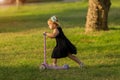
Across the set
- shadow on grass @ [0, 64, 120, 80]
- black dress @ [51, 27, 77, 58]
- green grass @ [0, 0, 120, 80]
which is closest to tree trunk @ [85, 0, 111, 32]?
green grass @ [0, 0, 120, 80]

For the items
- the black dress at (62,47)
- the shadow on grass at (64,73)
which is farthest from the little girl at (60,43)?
the shadow on grass at (64,73)

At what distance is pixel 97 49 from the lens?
11.7 meters

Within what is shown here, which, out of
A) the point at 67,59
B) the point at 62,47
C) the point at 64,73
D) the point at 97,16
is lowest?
the point at 64,73

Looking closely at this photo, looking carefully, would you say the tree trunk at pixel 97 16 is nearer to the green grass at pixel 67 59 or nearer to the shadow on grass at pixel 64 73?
the green grass at pixel 67 59

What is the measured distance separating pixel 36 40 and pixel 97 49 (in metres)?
2.52

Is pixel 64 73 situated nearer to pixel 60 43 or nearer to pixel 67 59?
pixel 60 43

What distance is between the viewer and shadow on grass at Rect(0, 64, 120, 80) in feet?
28.7

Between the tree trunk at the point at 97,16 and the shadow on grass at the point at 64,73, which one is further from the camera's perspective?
the tree trunk at the point at 97,16

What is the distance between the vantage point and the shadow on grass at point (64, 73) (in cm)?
875

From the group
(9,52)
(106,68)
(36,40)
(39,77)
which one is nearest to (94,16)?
(36,40)

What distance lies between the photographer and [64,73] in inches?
360

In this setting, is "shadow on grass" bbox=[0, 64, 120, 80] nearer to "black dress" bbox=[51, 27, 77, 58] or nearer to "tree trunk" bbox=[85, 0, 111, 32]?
"black dress" bbox=[51, 27, 77, 58]

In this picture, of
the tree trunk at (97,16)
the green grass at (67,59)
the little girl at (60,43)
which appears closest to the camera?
the green grass at (67,59)

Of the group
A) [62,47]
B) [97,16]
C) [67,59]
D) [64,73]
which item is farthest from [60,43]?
[97,16]
